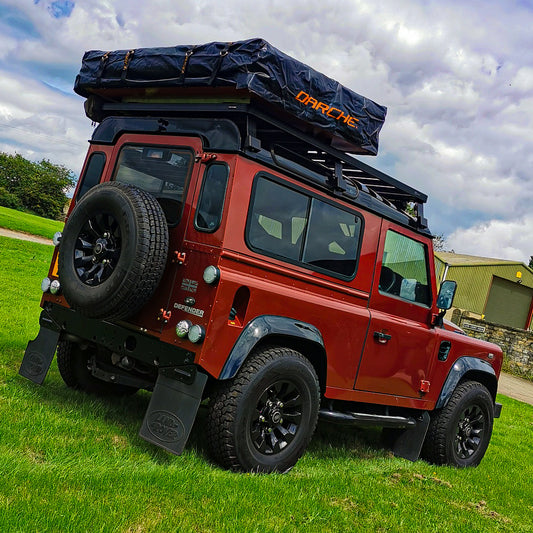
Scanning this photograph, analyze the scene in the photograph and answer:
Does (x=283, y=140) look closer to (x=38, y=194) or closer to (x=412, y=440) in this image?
(x=412, y=440)

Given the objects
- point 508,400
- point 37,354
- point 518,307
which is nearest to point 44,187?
point 518,307

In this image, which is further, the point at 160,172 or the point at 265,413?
A: the point at 160,172

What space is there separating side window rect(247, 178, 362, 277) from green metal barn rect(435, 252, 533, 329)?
27.4m

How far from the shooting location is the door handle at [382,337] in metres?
5.19

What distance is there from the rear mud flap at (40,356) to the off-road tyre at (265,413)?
1537 millimetres

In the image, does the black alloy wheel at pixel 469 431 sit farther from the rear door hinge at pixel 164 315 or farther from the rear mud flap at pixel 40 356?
the rear mud flap at pixel 40 356

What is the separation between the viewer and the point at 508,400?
13.2 m

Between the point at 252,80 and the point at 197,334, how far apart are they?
1.73m

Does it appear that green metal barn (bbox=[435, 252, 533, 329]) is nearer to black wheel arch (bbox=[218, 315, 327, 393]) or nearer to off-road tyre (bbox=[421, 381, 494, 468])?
off-road tyre (bbox=[421, 381, 494, 468])

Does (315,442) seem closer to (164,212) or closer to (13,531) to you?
(164,212)

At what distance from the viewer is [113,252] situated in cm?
411

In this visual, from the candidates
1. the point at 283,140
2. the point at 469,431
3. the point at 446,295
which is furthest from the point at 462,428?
the point at 283,140

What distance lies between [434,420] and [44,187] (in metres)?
67.0

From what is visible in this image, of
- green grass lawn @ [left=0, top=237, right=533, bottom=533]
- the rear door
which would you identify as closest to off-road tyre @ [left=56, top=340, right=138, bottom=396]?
green grass lawn @ [left=0, top=237, right=533, bottom=533]
